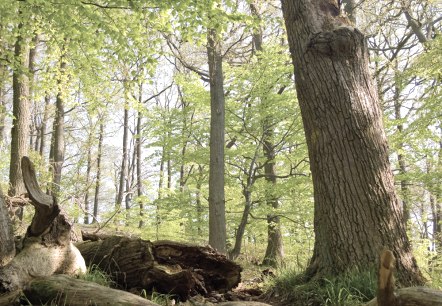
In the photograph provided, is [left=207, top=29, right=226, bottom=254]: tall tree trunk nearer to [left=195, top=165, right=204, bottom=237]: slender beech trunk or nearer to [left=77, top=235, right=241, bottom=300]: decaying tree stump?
[left=195, top=165, right=204, bottom=237]: slender beech trunk

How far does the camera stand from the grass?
10.6ft

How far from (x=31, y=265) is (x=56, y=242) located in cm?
38

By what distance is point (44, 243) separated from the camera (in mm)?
3893

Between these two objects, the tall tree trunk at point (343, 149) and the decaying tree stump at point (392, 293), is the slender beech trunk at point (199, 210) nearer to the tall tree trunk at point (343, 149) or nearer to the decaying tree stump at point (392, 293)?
the tall tree trunk at point (343, 149)

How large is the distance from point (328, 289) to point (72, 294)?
227cm

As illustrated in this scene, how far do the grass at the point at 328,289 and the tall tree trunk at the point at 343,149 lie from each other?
0.16 metres

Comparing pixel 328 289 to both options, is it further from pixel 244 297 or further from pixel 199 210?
pixel 199 210

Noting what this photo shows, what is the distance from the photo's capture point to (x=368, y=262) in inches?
141

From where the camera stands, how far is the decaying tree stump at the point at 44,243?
3.62 metres

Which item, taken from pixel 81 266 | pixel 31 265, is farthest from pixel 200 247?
pixel 31 265

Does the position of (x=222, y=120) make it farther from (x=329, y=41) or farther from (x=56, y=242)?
(x=56, y=242)

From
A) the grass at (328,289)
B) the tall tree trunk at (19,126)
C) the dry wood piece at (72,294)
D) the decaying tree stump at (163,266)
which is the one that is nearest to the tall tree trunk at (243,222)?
the decaying tree stump at (163,266)

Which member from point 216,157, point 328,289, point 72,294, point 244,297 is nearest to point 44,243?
point 72,294

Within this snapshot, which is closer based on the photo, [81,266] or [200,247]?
[81,266]
